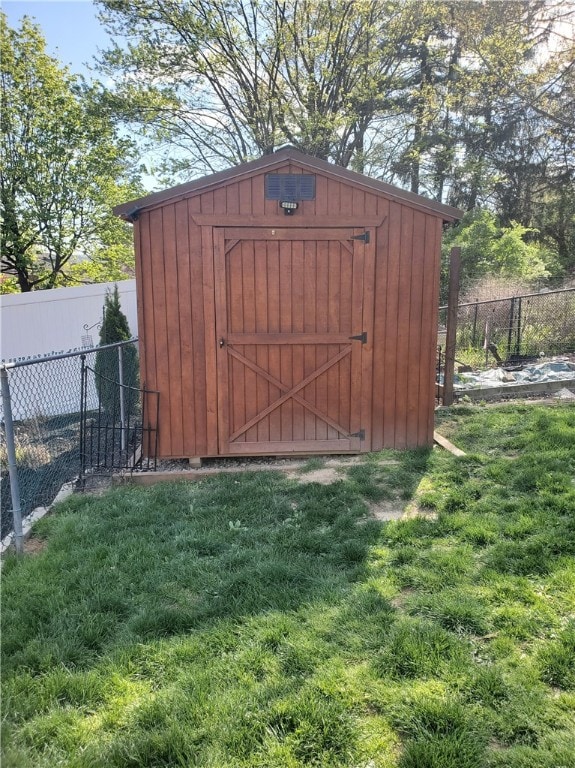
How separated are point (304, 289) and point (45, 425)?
3.95 m

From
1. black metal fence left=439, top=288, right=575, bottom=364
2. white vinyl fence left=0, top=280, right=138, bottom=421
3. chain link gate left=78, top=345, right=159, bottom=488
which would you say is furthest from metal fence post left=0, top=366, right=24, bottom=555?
black metal fence left=439, top=288, right=575, bottom=364

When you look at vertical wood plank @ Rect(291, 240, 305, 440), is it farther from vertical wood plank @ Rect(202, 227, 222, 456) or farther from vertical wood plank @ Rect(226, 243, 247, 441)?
vertical wood plank @ Rect(202, 227, 222, 456)

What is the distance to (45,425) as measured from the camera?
6.52 metres

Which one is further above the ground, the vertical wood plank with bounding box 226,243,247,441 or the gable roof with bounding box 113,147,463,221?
the gable roof with bounding box 113,147,463,221

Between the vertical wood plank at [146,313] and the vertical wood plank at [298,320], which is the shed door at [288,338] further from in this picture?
the vertical wood plank at [146,313]

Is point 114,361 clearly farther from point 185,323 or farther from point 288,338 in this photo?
point 288,338

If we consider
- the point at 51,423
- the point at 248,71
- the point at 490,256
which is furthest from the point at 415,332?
the point at 248,71

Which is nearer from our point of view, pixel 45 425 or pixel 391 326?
pixel 391 326

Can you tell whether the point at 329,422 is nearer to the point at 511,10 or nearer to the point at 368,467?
the point at 368,467

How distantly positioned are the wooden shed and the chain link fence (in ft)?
2.61

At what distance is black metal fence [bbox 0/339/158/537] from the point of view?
12.5 ft

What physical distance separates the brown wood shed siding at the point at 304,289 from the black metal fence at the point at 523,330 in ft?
14.4

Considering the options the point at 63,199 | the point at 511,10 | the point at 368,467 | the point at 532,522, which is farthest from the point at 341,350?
the point at 511,10

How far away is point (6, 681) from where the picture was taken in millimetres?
1943
